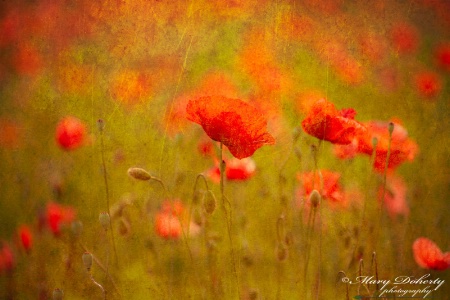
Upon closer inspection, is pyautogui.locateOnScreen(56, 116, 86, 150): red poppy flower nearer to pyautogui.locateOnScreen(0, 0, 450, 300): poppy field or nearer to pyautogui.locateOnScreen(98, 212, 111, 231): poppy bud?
pyautogui.locateOnScreen(0, 0, 450, 300): poppy field

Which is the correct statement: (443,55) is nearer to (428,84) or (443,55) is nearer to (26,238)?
(428,84)

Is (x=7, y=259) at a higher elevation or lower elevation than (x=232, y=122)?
lower

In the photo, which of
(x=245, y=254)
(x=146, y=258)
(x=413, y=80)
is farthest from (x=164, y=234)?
(x=413, y=80)

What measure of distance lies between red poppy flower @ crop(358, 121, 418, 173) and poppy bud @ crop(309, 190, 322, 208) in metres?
0.12

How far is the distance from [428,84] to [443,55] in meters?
0.06

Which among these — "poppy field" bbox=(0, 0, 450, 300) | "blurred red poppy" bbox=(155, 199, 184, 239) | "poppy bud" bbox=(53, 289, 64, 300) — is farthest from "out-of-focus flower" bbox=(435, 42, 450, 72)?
"poppy bud" bbox=(53, 289, 64, 300)

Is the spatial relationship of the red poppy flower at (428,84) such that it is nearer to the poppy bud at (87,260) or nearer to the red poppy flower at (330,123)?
the red poppy flower at (330,123)

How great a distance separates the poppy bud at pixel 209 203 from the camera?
38.3 inches

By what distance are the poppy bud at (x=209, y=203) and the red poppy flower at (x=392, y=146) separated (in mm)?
297

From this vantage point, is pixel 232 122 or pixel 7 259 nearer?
pixel 232 122

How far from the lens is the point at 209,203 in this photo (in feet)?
3.20

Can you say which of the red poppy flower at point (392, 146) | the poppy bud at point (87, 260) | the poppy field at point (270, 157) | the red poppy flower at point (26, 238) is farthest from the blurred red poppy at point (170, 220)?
the red poppy flower at point (392, 146)

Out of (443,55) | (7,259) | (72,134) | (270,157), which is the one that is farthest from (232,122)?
(7,259)

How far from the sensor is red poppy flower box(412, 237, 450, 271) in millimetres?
971
